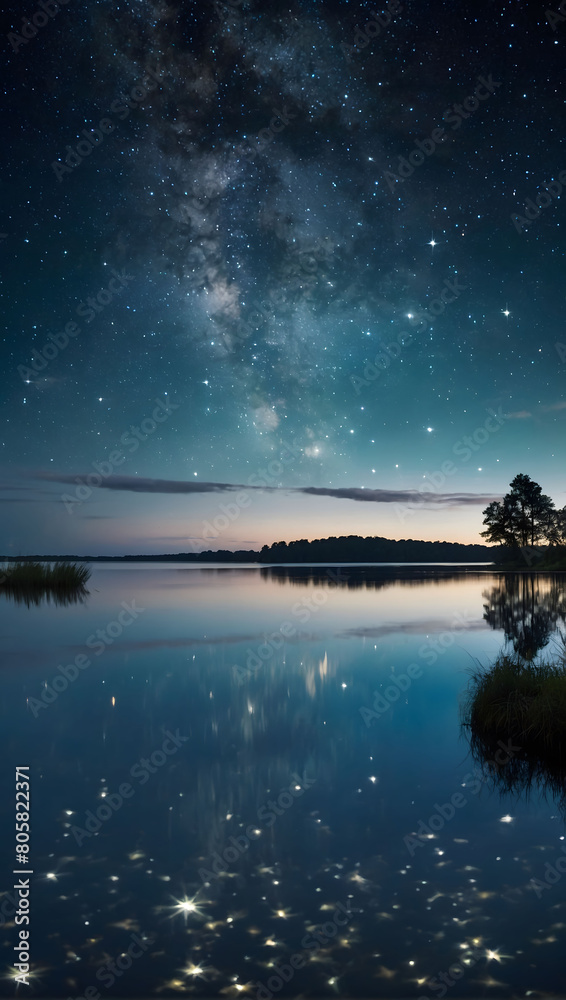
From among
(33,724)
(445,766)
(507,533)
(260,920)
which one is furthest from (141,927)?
(507,533)

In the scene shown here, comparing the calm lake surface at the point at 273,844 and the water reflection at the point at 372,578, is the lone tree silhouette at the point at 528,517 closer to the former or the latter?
the water reflection at the point at 372,578

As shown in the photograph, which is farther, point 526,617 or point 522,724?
point 526,617

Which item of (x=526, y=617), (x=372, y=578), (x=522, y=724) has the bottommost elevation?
(x=372, y=578)

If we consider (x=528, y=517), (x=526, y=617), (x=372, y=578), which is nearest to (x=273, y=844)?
(x=526, y=617)

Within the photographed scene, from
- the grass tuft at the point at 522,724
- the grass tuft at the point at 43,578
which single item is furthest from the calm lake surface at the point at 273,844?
the grass tuft at the point at 43,578

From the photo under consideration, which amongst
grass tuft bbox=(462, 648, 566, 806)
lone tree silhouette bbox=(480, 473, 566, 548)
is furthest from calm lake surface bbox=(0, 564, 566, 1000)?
lone tree silhouette bbox=(480, 473, 566, 548)

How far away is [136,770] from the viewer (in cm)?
672

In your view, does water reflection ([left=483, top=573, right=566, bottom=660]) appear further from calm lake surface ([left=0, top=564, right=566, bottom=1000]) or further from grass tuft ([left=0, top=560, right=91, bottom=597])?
grass tuft ([left=0, top=560, right=91, bottom=597])

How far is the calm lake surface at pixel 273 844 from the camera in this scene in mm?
3408

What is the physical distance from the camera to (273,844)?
4848 millimetres

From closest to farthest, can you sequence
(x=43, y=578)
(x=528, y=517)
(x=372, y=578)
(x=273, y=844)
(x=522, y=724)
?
(x=273, y=844) → (x=522, y=724) → (x=43, y=578) → (x=372, y=578) → (x=528, y=517)

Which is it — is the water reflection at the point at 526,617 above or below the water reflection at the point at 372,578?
above

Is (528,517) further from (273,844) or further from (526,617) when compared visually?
(273,844)

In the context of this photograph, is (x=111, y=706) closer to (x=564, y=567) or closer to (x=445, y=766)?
(x=445, y=766)
